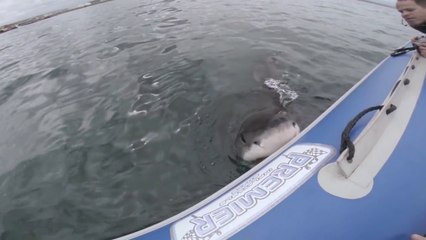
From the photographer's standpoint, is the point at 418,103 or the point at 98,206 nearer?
the point at 418,103

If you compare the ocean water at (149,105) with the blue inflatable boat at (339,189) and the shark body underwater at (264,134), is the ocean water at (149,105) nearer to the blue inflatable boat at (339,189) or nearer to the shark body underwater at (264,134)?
the shark body underwater at (264,134)

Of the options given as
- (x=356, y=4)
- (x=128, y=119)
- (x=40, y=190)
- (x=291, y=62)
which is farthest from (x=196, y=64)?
(x=356, y=4)

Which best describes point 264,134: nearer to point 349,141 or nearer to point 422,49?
point 349,141

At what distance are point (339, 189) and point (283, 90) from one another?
4329 millimetres

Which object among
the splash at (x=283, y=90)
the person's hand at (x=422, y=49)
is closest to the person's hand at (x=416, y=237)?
the person's hand at (x=422, y=49)

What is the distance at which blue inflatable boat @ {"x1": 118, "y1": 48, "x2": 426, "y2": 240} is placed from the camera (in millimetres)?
2469

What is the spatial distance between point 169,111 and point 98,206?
2535 mm

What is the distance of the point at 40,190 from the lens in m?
5.01

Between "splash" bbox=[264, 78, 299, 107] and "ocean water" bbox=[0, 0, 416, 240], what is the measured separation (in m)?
0.15

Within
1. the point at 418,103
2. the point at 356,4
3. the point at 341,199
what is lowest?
the point at 356,4

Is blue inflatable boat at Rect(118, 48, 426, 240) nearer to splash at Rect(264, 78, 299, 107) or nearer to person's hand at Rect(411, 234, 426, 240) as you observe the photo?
person's hand at Rect(411, 234, 426, 240)

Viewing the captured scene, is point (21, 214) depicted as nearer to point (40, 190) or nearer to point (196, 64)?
point (40, 190)

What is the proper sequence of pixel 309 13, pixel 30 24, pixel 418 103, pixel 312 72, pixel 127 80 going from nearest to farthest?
pixel 418 103 < pixel 312 72 < pixel 127 80 < pixel 309 13 < pixel 30 24

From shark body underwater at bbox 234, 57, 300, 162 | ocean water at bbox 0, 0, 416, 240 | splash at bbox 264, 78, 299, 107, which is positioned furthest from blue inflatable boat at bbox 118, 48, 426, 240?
splash at bbox 264, 78, 299, 107
